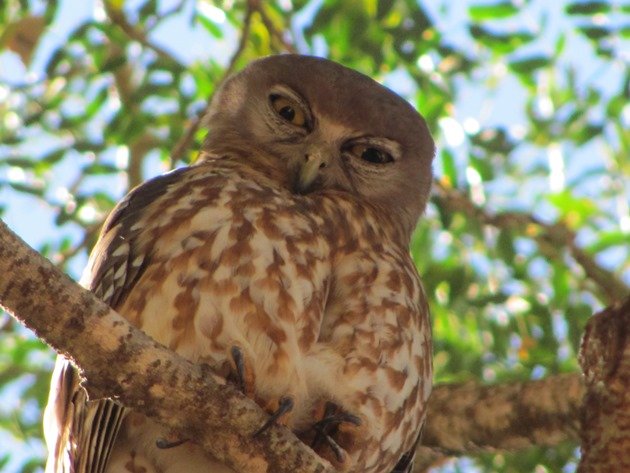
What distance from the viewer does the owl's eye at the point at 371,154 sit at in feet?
15.0

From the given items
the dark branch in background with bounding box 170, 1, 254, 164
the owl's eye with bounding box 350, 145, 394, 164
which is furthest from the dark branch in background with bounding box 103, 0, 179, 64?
the owl's eye with bounding box 350, 145, 394, 164

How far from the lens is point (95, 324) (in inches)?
107

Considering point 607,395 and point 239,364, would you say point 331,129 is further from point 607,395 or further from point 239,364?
point 607,395

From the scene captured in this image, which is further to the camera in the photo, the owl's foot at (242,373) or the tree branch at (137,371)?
the owl's foot at (242,373)

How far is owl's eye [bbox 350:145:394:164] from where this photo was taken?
4.57 metres

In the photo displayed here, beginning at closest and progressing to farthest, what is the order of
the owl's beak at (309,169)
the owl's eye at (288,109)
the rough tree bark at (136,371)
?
the rough tree bark at (136,371)
the owl's beak at (309,169)
the owl's eye at (288,109)

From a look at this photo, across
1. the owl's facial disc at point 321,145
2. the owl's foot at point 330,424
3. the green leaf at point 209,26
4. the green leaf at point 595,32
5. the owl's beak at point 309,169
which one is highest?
the green leaf at point 209,26

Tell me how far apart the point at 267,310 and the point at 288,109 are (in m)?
1.38

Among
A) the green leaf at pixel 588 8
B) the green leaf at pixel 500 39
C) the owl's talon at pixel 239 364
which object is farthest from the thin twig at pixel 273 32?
the owl's talon at pixel 239 364

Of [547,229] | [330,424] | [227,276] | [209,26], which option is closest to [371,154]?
[547,229]

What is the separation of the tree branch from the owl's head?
4.83 feet

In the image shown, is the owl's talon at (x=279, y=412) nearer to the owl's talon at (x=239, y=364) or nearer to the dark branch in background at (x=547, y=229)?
the owl's talon at (x=239, y=364)

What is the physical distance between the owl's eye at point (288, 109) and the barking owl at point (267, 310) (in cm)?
29

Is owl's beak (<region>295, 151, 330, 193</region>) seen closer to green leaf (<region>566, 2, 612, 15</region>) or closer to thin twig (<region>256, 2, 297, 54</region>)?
thin twig (<region>256, 2, 297, 54</region>)
